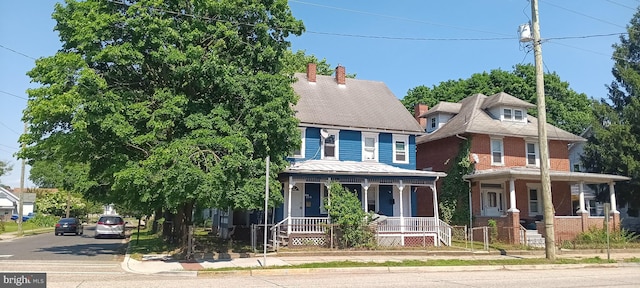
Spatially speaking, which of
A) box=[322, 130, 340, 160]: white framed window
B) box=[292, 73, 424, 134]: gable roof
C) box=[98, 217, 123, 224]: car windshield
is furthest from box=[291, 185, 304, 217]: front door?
box=[98, 217, 123, 224]: car windshield

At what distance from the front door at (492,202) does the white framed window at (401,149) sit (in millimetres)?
5240

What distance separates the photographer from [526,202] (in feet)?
103

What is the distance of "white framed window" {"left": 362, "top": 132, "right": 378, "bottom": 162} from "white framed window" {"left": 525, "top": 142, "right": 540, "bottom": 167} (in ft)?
33.6

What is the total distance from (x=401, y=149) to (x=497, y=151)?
6.19 metres

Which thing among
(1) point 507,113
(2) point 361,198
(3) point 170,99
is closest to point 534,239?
(2) point 361,198

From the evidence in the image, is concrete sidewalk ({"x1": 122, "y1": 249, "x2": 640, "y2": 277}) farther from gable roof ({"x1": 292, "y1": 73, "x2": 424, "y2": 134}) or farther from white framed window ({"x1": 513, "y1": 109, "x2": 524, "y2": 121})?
white framed window ({"x1": 513, "y1": 109, "x2": 524, "y2": 121})

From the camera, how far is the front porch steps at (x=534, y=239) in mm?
26109

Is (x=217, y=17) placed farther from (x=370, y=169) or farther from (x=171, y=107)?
(x=370, y=169)

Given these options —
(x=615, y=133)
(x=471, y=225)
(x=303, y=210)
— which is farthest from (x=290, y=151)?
(x=615, y=133)

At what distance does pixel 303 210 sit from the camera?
2616 cm

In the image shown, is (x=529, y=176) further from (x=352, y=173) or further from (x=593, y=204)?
(x=593, y=204)

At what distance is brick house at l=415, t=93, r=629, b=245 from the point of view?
91.4 feet

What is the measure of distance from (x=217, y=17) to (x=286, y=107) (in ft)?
14.7

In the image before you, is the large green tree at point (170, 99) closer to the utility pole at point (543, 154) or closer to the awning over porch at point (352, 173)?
the awning over porch at point (352, 173)
